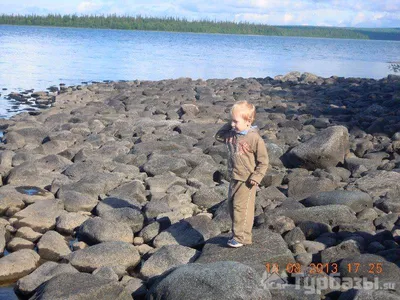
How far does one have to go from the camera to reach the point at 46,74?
34.8 meters

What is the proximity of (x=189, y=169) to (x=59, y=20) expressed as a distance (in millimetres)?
126008

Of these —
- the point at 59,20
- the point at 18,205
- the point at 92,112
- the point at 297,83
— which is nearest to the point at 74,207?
the point at 18,205

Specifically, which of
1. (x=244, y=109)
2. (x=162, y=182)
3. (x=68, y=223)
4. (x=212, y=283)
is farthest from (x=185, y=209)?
(x=212, y=283)

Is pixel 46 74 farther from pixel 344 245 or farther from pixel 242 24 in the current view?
pixel 242 24

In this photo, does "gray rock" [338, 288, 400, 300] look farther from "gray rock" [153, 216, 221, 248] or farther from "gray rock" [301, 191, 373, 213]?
"gray rock" [301, 191, 373, 213]

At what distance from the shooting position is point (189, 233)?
787 centimetres

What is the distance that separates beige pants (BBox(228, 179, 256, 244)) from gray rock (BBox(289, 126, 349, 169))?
4.80 m

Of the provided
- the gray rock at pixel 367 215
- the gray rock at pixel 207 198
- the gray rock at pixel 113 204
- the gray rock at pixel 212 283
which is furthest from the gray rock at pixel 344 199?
the gray rock at pixel 212 283

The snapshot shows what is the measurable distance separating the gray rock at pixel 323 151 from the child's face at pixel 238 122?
4.99 metres

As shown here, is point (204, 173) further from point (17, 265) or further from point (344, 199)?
point (17, 265)

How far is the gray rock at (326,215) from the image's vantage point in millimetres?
8156

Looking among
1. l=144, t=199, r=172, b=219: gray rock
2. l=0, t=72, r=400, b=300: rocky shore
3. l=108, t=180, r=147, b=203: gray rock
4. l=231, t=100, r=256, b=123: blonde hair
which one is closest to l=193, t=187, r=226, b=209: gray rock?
l=0, t=72, r=400, b=300: rocky shore

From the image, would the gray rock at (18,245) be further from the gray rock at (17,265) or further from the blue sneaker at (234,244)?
the blue sneaker at (234,244)

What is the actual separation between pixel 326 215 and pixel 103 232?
9.81 feet
